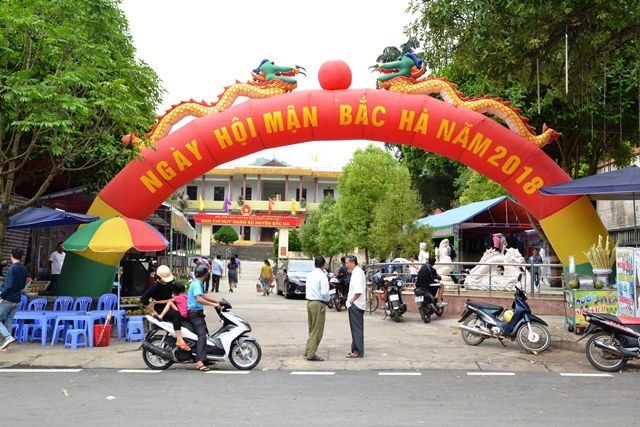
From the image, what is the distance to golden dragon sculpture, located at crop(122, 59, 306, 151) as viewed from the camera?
49.0 ft

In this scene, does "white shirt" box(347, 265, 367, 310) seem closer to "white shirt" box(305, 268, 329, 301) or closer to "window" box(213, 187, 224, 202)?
"white shirt" box(305, 268, 329, 301)

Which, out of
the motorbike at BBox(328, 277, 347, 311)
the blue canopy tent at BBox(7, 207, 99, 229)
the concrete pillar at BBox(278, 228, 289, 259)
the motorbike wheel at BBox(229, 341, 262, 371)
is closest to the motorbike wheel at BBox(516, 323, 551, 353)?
the motorbike wheel at BBox(229, 341, 262, 371)

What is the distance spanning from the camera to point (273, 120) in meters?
14.8

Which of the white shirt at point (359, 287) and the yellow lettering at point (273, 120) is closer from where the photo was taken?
the white shirt at point (359, 287)

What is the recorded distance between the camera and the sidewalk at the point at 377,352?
10359 mm

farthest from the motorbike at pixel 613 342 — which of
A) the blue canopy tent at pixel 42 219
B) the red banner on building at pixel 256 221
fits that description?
the red banner on building at pixel 256 221

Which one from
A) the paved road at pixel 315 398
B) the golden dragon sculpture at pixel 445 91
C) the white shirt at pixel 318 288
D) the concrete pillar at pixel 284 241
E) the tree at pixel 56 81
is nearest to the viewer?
the paved road at pixel 315 398

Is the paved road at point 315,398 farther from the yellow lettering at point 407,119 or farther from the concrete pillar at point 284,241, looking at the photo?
the concrete pillar at point 284,241

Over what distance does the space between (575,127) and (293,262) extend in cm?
1211

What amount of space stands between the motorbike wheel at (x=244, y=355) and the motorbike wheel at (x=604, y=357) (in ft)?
15.7

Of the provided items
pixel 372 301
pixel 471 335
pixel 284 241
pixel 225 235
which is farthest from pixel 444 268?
pixel 225 235

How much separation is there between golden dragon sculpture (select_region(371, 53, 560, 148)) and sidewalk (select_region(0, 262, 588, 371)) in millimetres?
4038

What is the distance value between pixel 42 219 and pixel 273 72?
18.8 feet

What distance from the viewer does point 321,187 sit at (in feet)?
246
